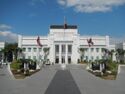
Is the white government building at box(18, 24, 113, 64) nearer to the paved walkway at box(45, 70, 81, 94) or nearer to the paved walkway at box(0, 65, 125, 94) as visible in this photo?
the paved walkway at box(0, 65, 125, 94)

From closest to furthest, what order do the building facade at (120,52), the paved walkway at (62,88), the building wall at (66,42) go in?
the paved walkway at (62,88) → the building facade at (120,52) → the building wall at (66,42)

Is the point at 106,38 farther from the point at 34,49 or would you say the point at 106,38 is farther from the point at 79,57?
the point at 34,49

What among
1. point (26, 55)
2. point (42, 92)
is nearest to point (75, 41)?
point (26, 55)

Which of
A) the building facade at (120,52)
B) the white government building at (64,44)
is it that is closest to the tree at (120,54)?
the building facade at (120,52)

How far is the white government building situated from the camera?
125125 millimetres

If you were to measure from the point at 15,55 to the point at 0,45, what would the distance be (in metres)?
18.2

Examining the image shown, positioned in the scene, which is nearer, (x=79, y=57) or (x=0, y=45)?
(x=79, y=57)

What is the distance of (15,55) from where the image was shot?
122 meters

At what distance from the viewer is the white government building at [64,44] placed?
411ft

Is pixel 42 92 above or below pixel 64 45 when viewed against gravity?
below

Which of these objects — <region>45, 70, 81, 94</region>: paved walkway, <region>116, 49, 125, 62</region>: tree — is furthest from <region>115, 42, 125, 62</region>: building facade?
<region>45, 70, 81, 94</region>: paved walkway

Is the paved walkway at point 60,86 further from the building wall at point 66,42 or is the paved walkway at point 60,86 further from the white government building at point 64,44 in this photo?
the building wall at point 66,42

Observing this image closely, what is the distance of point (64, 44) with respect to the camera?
125 metres

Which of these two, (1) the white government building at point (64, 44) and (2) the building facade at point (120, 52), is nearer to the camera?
(2) the building facade at point (120, 52)
